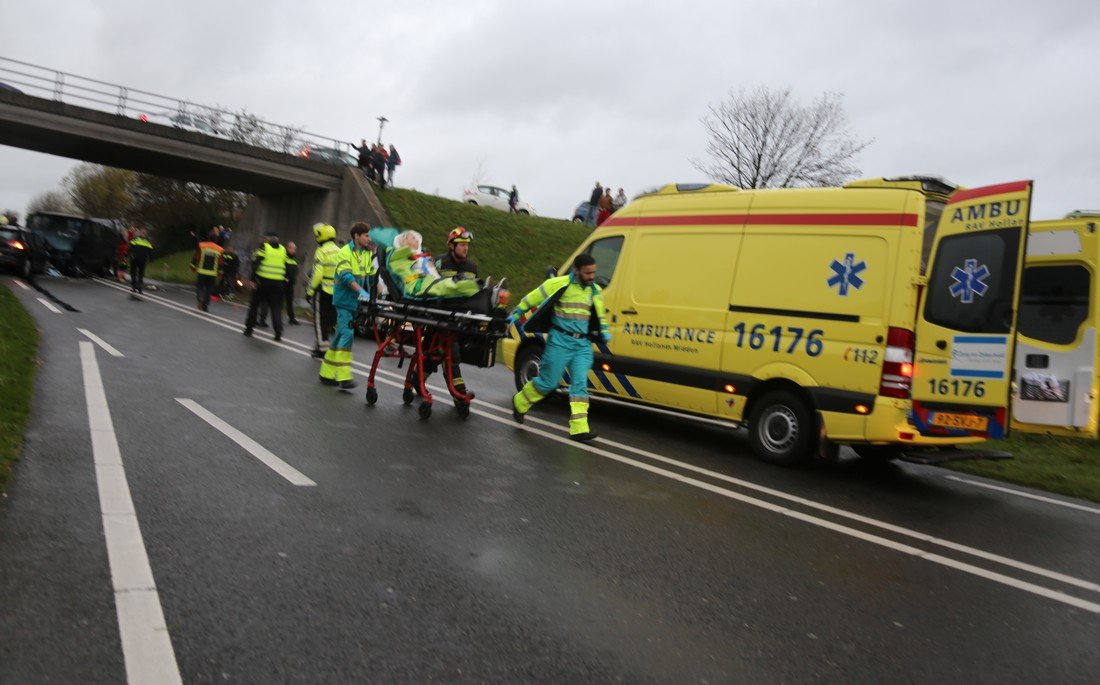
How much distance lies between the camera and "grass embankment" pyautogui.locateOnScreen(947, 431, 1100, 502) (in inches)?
352

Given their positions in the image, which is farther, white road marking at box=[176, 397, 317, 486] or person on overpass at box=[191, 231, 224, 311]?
person on overpass at box=[191, 231, 224, 311]

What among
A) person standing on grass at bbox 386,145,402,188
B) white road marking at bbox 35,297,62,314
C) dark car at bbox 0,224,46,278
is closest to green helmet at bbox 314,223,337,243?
white road marking at bbox 35,297,62,314

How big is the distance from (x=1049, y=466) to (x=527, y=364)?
5.95 meters

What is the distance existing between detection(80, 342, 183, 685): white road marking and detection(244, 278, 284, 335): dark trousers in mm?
9339

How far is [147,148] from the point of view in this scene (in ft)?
94.8

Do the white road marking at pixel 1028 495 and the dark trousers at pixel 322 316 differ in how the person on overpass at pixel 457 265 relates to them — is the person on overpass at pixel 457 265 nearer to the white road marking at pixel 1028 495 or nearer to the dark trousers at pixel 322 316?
the dark trousers at pixel 322 316

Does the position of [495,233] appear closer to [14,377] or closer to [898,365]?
[14,377]

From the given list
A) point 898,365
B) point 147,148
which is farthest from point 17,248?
point 898,365

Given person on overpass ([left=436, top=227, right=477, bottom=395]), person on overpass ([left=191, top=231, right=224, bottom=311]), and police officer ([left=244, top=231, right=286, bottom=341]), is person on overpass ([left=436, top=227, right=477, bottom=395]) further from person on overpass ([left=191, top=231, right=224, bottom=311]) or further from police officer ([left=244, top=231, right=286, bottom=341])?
person on overpass ([left=191, top=231, right=224, bottom=311])

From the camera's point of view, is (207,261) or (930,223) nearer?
(930,223)

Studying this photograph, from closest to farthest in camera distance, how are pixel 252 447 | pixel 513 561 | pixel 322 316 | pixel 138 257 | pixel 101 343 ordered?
1. pixel 513 561
2. pixel 252 447
3. pixel 101 343
4. pixel 322 316
5. pixel 138 257

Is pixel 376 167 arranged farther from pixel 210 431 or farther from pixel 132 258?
pixel 210 431

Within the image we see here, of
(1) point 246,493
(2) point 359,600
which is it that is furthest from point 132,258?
(2) point 359,600

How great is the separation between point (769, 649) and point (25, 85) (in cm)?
3015
